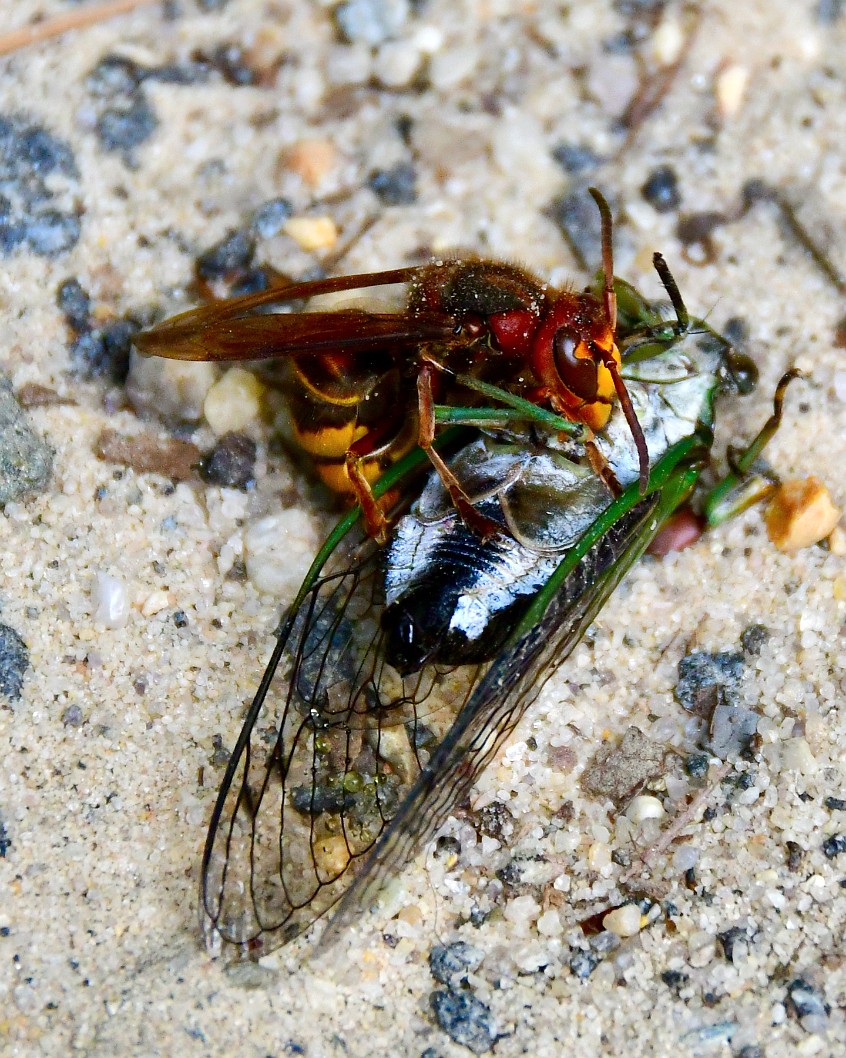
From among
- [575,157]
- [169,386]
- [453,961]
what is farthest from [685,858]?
[575,157]

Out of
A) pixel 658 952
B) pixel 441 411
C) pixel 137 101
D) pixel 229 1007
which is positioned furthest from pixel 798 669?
pixel 137 101

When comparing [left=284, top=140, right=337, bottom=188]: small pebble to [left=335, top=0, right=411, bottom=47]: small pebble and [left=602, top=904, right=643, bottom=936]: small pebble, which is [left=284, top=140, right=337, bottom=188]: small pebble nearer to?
[left=335, top=0, right=411, bottom=47]: small pebble

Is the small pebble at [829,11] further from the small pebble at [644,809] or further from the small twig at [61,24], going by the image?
the small pebble at [644,809]

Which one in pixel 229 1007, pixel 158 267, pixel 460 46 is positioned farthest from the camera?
pixel 460 46

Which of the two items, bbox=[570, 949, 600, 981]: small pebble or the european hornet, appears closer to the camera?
bbox=[570, 949, 600, 981]: small pebble

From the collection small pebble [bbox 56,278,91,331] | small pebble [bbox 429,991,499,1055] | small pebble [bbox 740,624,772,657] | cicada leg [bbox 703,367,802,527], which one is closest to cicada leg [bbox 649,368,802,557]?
cicada leg [bbox 703,367,802,527]

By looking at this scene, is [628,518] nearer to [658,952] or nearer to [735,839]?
[735,839]
